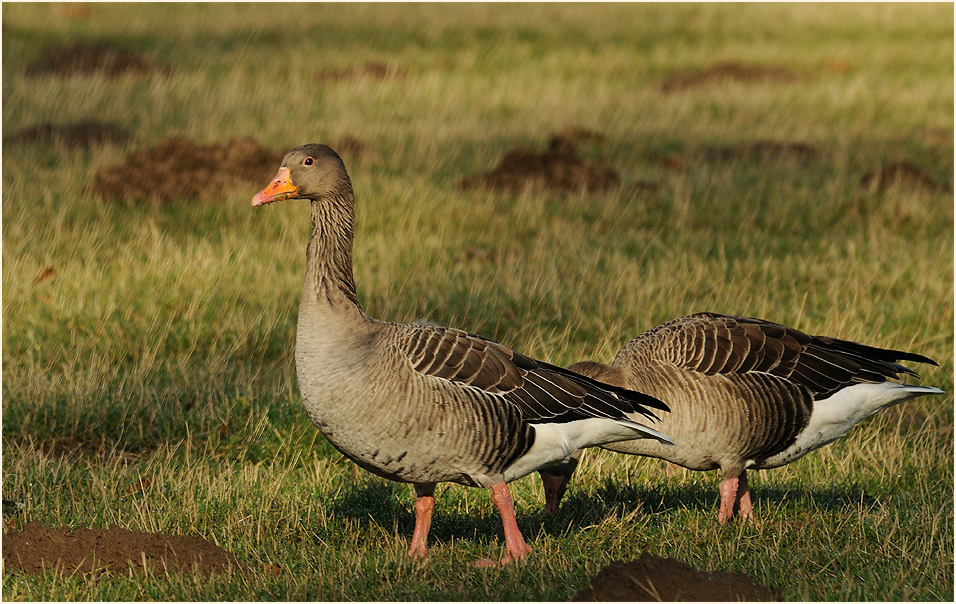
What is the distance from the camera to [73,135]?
16578 mm

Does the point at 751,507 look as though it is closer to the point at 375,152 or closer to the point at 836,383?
the point at 836,383

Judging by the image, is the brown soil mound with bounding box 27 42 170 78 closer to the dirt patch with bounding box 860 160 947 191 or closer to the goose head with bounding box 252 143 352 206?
the dirt patch with bounding box 860 160 947 191

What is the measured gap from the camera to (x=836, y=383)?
24.0 ft

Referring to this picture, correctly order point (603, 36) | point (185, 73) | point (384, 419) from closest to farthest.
→ point (384, 419), point (185, 73), point (603, 36)

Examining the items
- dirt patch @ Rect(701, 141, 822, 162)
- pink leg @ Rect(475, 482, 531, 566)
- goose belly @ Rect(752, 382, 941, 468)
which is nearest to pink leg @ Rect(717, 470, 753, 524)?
goose belly @ Rect(752, 382, 941, 468)

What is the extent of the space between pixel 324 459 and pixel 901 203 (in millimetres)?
10166

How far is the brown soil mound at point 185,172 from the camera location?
13.9 meters

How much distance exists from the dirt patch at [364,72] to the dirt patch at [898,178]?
10195 millimetres

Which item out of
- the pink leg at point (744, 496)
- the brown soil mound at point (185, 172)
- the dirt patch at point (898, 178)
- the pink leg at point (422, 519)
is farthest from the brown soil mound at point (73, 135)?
the pink leg at point (744, 496)

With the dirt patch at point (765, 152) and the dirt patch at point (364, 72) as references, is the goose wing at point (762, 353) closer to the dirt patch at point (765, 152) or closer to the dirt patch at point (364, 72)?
the dirt patch at point (765, 152)

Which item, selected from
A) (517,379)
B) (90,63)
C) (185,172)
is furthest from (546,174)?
A: (90,63)

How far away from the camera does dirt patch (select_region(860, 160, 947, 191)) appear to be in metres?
16.1

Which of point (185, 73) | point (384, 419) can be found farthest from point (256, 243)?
point (185, 73)

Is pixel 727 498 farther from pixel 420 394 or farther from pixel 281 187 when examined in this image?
pixel 281 187
